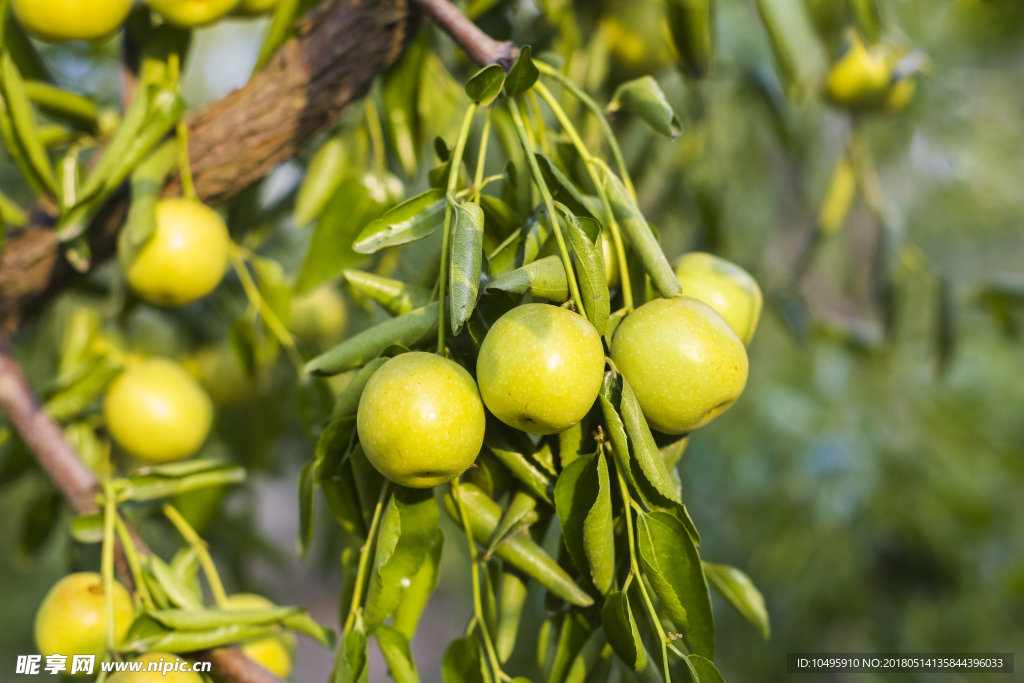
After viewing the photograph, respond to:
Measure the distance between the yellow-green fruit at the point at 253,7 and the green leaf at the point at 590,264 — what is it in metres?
0.71

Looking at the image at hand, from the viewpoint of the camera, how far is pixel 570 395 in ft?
1.52

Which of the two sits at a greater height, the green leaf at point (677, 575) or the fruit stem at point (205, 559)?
the green leaf at point (677, 575)

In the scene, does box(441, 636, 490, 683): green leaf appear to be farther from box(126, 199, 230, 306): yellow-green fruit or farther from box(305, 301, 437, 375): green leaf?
box(126, 199, 230, 306): yellow-green fruit

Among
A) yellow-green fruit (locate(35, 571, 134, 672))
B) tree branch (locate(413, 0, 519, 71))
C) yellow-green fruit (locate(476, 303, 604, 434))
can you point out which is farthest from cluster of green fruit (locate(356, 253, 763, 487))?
yellow-green fruit (locate(35, 571, 134, 672))

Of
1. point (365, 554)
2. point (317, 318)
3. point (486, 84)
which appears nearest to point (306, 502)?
point (365, 554)

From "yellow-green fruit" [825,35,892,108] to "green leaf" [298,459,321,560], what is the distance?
3.90 feet

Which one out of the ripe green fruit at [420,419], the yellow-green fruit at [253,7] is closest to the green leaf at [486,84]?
the ripe green fruit at [420,419]

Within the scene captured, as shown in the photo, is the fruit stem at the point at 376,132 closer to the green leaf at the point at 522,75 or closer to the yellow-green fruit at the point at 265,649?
the green leaf at the point at 522,75

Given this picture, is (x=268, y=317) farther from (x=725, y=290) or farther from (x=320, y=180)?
(x=725, y=290)

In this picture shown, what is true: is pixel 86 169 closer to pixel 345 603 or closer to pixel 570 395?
pixel 345 603

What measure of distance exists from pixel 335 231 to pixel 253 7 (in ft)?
1.35

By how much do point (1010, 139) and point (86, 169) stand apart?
3399 mm

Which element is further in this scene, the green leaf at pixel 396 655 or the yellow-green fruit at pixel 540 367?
the green leaf at pixel 396 655

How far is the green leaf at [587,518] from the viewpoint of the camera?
0.49m
